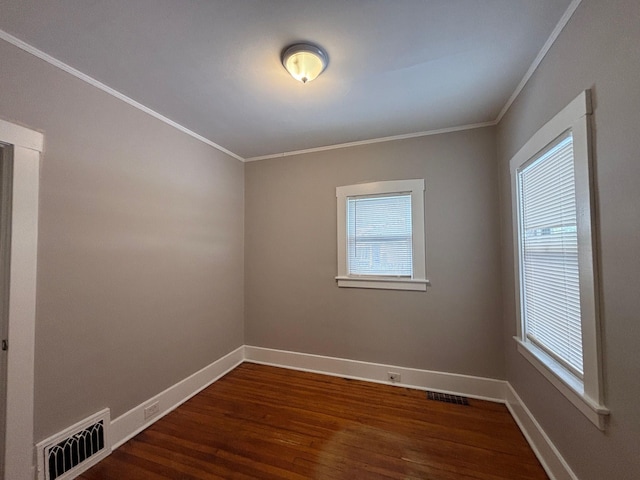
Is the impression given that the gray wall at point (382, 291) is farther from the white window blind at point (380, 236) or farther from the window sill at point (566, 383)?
the window sill at point (566, 383)

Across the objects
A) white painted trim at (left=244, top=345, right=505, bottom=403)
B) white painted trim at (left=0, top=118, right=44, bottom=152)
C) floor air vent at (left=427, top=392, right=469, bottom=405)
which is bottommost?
floor air vent at (left=427, top=392, right=469, bottom=405)

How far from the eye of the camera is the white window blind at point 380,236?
281 centimetres

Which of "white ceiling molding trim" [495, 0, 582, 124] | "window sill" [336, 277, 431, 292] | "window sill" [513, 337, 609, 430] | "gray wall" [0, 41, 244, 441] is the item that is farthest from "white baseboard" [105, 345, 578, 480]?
"white ceiling molding trim" [495, 0, 582, 124]

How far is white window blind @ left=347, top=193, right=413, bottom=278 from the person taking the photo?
281cm

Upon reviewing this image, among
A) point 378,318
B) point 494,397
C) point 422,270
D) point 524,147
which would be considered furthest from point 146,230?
point 494,397

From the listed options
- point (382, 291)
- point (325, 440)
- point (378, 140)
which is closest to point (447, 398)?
point (382, 291)

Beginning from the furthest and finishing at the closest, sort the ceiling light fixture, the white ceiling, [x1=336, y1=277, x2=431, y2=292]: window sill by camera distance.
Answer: [x1=336, y1=277, x2=431, y2=292]: window sill → the ceiling light fixture → the white ceiling

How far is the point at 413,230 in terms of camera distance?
2.75 metres

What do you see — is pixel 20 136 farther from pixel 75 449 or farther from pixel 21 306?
pixel 75 449

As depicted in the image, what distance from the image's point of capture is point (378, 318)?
287cm

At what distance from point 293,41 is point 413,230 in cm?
201

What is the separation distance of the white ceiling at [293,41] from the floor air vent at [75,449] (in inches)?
94.8

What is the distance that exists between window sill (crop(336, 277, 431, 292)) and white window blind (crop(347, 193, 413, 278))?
6 centimetres

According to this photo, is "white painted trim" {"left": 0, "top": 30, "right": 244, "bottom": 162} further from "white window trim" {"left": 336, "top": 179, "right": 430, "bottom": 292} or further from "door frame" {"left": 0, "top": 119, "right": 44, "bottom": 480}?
"white window trim" {"left": 336, "top": 179, "right": 430, "bottom": 292}
